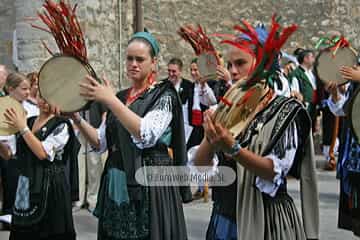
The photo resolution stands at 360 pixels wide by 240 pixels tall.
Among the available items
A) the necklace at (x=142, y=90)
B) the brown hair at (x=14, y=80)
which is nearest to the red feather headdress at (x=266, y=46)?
the necklace at (x=142, y=90)

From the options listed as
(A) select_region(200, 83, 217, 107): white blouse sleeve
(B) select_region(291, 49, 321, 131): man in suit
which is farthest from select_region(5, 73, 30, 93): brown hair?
(B) select_region(291, 49, 321, 131): man in suit

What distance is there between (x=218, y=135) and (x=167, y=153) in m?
0.91

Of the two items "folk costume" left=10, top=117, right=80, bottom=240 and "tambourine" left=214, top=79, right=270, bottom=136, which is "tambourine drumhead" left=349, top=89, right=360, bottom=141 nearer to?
"tambourine" left=214, top=79, right=270, bottom=136

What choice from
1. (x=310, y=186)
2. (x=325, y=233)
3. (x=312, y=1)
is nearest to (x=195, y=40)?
(x=325, y=233)

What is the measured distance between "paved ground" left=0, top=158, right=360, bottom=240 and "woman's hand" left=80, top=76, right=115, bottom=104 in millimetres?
3324

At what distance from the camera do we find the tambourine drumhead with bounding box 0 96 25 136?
442 centimetres

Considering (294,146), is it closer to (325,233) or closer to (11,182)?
(325,233)

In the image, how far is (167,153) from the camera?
12.3ft

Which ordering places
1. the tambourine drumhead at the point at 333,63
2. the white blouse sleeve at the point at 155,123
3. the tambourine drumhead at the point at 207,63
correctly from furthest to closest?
the tambourine drumhead at the point at 207,63 → the tambourine drumhead at the point at 333,63 → the white blouse sleeve at the point at 155,123

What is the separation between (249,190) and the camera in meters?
3.17

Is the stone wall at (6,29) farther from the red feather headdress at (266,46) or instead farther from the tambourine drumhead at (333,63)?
the red feather headdress at (266,46)

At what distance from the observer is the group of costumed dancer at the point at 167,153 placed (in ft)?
9.99

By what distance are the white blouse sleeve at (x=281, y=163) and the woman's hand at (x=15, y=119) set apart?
1.84 meters

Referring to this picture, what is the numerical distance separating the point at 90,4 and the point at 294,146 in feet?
22.6
